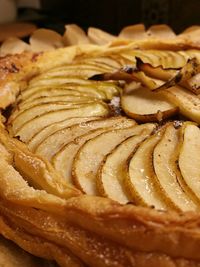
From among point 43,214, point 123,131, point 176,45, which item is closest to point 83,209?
point 43,214

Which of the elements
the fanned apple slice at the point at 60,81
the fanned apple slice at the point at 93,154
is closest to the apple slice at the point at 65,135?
the fanned apple slice at the point at 93,154

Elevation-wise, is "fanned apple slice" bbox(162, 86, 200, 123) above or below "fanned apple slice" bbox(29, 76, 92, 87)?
above

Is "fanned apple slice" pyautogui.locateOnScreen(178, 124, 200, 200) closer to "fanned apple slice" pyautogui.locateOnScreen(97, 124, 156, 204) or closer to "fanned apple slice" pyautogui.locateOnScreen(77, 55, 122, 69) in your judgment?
"fanned apple slice" pyautogui.locateOnScreen(97, 124, 156, 204)

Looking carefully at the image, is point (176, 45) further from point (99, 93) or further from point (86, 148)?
point (86, 148)

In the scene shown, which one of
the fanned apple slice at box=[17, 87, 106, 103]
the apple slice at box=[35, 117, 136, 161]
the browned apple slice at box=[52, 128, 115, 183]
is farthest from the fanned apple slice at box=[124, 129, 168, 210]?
the fanned apple slice at box=[17, 87, 106, 103]

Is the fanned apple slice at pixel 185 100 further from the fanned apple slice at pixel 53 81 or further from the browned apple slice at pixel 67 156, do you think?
the fanned apple slice at pixel 53 81

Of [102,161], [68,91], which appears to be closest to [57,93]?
[68,91]
